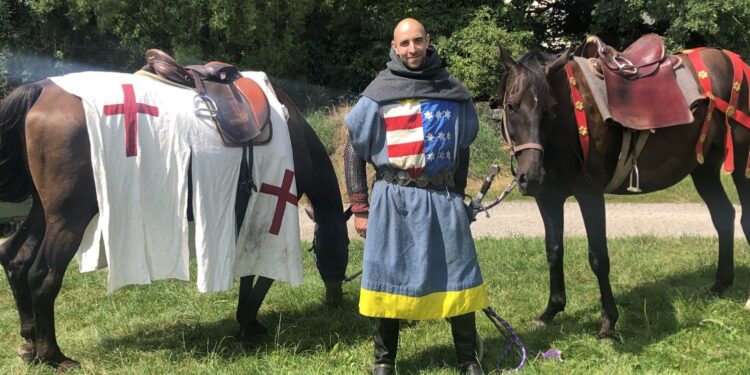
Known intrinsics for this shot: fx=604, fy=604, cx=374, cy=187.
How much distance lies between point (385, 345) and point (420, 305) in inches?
15.7

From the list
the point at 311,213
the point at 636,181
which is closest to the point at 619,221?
the point at 636,181

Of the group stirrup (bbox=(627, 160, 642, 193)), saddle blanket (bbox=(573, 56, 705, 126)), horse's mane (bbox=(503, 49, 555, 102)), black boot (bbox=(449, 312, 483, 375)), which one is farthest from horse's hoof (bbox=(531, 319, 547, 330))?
horse's mane (bbox=(503, 49, 555, 102))

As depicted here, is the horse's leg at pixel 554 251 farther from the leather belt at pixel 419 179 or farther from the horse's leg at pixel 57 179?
the horse's leg at pixel 57 179

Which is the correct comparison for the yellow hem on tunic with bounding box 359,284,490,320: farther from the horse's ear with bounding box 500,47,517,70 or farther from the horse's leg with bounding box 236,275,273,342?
the horse's ear with bounding box 500,47,517,70

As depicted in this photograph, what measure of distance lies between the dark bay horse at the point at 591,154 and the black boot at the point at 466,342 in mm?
778

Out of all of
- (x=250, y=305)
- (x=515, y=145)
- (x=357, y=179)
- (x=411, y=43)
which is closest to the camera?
(x=411, y=43)

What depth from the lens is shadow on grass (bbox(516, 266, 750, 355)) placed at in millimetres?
3877

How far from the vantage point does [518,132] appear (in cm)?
336

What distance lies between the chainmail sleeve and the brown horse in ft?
2.78

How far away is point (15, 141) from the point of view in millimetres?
3572

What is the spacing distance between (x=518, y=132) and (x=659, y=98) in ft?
3.76

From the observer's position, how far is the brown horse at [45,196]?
3.39 meters

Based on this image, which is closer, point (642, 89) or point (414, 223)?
point (414, 223)

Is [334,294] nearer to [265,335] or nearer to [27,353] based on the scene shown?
[265,335]
